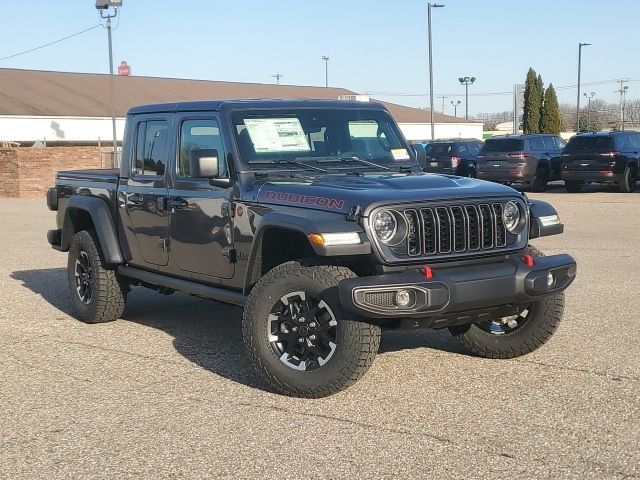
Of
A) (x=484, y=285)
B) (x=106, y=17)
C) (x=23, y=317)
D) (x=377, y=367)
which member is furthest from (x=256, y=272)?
(x=106, y=17)

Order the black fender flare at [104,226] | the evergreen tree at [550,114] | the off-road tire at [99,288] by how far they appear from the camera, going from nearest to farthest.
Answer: the black fender flare at [104,226] < the off-road tire at [99,288] < the evergreen tree at [550,114]

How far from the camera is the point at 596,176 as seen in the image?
23.8 metres

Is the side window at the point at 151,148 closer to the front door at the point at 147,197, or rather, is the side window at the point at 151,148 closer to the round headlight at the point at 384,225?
the front door at the point at 147,197

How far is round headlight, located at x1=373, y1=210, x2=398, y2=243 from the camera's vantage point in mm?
5453

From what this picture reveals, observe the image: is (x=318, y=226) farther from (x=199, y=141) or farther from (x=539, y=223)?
(x=199, y=141)

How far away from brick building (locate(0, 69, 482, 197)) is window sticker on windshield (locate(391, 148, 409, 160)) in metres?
24.1

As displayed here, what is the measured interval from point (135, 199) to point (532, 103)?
49015mm

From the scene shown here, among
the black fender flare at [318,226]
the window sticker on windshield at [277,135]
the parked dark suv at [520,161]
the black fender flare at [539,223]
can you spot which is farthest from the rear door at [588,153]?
the black fender flare at [318,226]

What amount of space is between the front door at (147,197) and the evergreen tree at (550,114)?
48.5m

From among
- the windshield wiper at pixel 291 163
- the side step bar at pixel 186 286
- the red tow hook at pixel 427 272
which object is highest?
the windshield wiper at pixel 291 163

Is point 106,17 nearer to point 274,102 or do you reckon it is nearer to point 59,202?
point 59,202

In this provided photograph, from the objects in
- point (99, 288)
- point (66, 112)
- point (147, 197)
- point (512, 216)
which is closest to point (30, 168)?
point (66, 112)

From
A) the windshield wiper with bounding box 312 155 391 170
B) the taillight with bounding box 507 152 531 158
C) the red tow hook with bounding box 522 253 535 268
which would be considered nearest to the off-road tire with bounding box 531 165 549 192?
the taillight with bounding box 507 152 531 158

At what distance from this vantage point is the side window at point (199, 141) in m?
6.56
